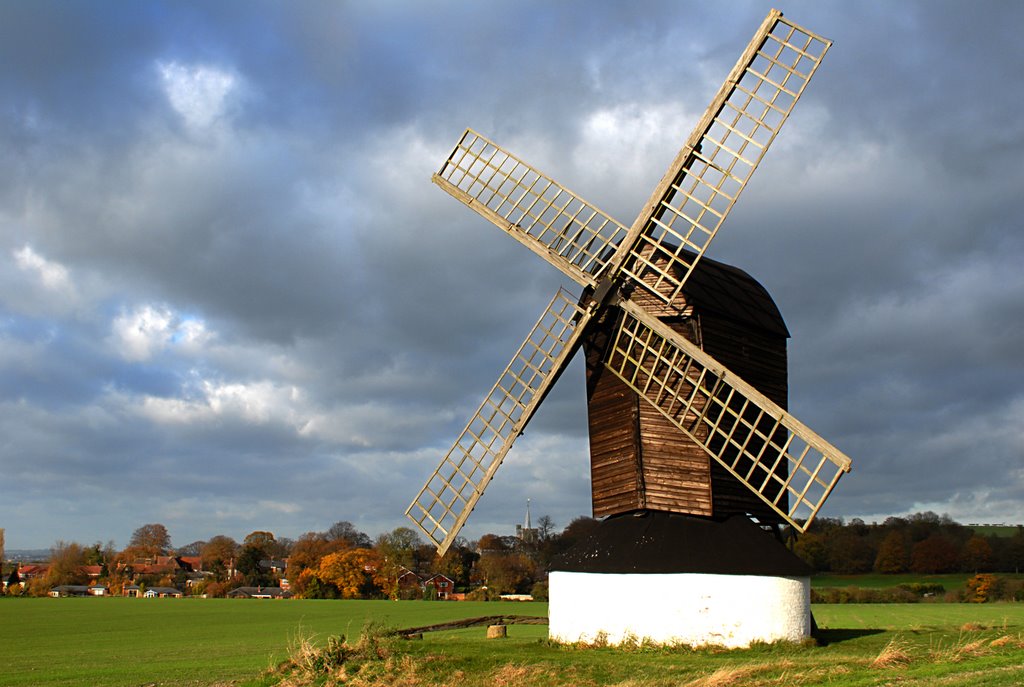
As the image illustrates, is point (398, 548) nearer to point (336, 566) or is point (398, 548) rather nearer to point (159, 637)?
point (336, 566)

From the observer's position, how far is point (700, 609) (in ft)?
65.3

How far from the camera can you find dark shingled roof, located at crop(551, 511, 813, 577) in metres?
20.1

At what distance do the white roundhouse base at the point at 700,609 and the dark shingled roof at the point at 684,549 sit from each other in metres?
0.20

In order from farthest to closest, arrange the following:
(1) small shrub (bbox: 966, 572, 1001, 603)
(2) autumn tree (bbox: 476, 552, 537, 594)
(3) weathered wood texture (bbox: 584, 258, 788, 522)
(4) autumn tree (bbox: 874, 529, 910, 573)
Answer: (4) autumn tree (bbox: 874, 529, 910, 573) < (2) autumn tree (bbox: 476, 552, 537, 594) < (1) small shrub (bbox: 966, 572, 1001, 603) < (3) weathered wood texture (bbox: 584, 258, 788, 522)

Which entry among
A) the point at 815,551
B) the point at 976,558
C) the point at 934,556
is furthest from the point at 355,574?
the point at 976,558

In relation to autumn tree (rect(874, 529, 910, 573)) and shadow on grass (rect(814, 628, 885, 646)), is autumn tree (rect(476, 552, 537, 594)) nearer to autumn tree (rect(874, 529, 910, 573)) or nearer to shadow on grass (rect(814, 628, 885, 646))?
autumn tree (rect(874, 529, 910, 573))

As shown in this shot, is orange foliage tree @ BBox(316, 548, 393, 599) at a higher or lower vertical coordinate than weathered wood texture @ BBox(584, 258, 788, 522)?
lower

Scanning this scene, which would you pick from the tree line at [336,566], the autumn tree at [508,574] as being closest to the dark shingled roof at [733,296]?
the tree line at [336,566]

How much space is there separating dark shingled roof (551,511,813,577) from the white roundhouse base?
0.20 m

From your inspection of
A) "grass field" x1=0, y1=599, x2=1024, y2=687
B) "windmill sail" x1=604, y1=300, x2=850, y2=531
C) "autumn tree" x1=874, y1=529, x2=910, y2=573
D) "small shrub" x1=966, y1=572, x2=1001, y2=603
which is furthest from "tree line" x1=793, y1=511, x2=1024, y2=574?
"windmill sail" x1=604, y1=300, x2=850, y2=531

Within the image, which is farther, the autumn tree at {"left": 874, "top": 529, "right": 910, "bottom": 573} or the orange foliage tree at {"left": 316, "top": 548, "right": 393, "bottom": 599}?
the autumn tree at {"left": 874, "top": 529, "right": 910, "bottom": 573}

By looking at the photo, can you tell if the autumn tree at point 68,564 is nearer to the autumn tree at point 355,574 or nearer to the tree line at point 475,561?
the tree line at point 475,561

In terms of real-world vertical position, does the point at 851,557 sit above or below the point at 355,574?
above

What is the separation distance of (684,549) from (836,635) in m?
6.71
